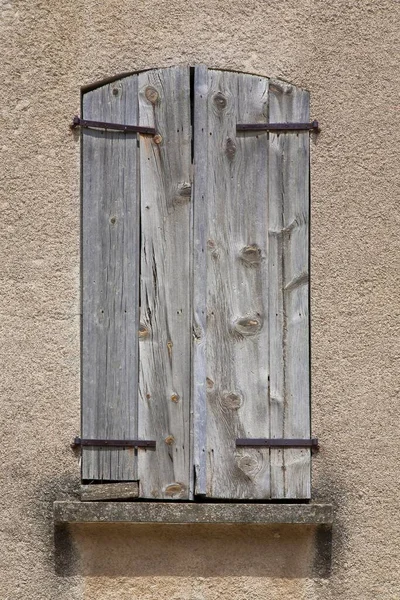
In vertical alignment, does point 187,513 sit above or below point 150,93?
below

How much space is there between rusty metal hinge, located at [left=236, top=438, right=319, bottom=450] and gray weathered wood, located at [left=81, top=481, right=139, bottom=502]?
1.67ft

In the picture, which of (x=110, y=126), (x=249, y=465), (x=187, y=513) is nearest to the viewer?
(x=187, y=513)

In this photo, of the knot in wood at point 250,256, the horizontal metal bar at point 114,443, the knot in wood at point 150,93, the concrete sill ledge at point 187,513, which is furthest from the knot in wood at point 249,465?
the knot in wood at point 150,93

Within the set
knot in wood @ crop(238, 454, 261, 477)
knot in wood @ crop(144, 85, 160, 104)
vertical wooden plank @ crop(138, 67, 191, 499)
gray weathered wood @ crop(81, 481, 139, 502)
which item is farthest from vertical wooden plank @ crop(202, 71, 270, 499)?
gray weathered wood @ crop(81, 481, 139, 502)

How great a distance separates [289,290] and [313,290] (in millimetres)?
104

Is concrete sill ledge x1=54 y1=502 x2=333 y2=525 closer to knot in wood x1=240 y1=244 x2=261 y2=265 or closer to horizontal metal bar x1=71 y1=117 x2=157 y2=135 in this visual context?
knot in wood x1=240 y1=244 x2=261 y2=265

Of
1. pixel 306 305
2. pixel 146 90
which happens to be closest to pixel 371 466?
pixel 306 305

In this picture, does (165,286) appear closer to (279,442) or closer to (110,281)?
(110,281)

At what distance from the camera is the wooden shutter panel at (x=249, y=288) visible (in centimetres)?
453

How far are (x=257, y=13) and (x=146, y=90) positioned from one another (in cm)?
62

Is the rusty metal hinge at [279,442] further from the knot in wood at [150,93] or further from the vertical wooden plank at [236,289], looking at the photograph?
the knot in wood at [150,93]

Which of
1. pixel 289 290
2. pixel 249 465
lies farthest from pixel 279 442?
pixel 289 290

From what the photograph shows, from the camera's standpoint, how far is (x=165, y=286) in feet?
15.1

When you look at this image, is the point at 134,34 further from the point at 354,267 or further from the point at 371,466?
the point at 371,466
